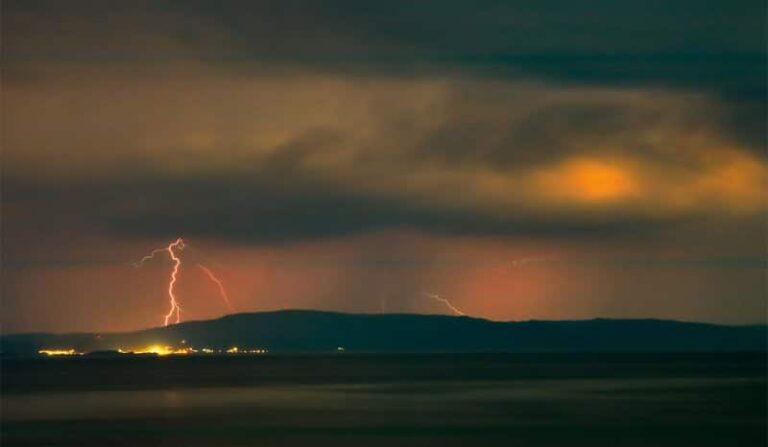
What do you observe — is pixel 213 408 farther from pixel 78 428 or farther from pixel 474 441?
pixel 474 441

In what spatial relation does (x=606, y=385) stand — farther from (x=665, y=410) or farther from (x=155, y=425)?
(x=155, y=425)

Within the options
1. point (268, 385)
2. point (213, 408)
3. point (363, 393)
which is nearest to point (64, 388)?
point (268, 385)

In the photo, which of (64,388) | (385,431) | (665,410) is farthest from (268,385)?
(385,431)

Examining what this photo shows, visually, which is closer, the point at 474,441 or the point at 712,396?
the point at 474,441

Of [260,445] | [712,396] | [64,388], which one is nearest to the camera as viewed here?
[260,445]

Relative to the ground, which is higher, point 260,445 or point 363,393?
point 363,393

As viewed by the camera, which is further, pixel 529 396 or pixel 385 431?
pixel 529 396

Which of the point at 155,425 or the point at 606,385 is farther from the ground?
the point at 606,385

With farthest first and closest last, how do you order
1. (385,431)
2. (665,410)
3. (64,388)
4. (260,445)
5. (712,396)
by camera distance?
1. (64,388)
2. (712,396)
3. (665,410)
4. (385,431)
5. (260,445)

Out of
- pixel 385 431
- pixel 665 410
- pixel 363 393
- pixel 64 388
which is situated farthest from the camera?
pixel 64 388
